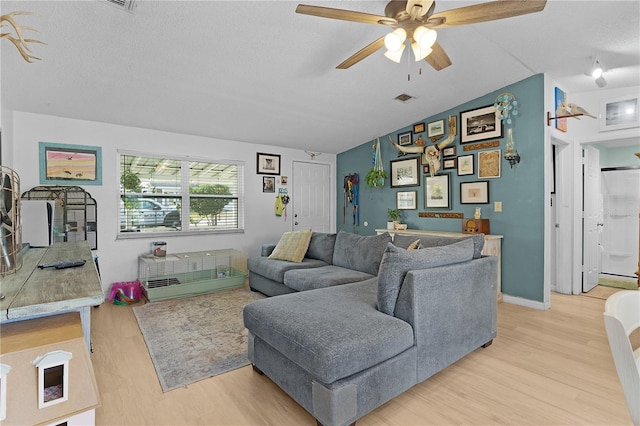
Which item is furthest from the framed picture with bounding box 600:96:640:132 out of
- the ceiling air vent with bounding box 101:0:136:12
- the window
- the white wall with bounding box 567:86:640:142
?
the ceiling air vent with bounding box 101:0:136:12

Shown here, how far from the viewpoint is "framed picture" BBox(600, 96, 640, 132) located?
3725 mm

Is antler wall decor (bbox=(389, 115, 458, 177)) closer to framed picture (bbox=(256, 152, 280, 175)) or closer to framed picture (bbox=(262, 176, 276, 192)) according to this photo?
framed picture (bbox=(256, 152, 280, 175))

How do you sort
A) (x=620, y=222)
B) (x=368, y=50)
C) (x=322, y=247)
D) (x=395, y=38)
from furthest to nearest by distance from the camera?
1. (x=620, y=222)
2. (x=322, y=247)
3. (x=368, y=50)
4. (x=395, y=38)

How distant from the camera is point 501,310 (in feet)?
12.1

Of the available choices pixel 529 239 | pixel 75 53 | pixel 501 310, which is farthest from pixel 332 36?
pixel 501 310

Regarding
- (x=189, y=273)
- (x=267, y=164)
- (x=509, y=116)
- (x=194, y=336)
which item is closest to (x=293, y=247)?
(x=189, y=273)

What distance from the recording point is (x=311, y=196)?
6.22 m

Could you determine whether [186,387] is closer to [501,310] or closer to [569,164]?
[501,310]

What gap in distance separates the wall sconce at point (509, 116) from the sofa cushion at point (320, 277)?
228 cm

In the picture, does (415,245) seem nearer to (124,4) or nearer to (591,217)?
(124,4)

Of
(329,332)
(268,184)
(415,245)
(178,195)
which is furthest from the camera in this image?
(268,184)

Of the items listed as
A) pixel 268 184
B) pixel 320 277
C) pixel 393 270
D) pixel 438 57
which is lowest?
pixel 320 277

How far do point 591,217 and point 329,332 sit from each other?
4.64 metres

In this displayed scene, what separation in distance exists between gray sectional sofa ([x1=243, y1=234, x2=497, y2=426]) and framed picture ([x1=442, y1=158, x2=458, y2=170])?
7.25 ft
